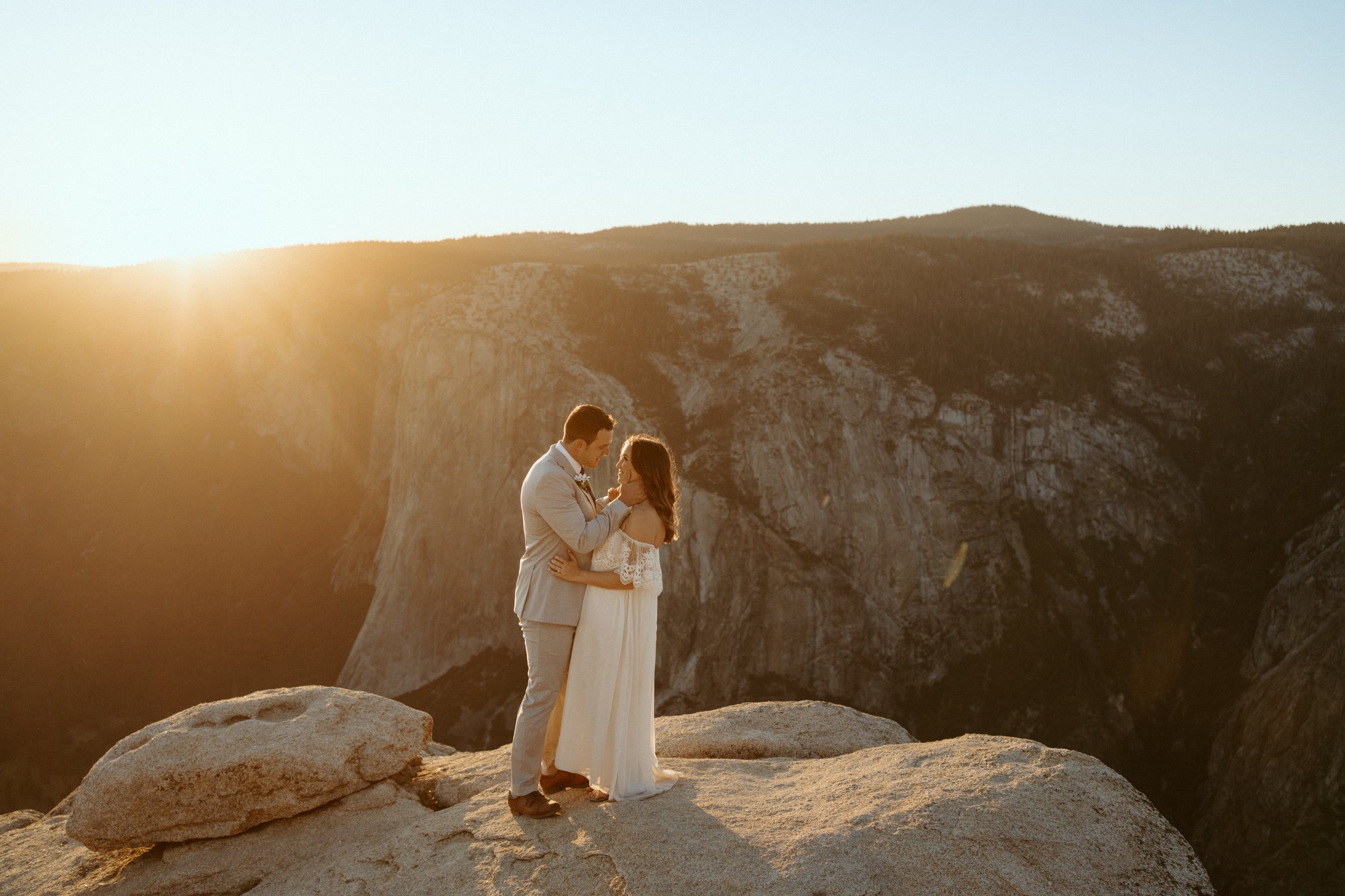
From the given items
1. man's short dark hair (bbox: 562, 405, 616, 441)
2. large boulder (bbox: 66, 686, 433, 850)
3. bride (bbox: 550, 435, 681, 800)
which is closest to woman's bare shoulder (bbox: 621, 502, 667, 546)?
bride (bbox: 550, 435, 681, 800)

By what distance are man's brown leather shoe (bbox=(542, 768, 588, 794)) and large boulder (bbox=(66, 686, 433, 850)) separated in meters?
2.08

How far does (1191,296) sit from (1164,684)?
16995 mm

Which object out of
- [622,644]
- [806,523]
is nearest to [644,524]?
[622,644]

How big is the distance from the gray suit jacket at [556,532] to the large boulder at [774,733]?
278 centimetres

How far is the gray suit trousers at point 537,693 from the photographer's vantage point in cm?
641

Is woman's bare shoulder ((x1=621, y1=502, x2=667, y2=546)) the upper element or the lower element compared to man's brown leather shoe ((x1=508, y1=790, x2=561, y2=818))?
upper

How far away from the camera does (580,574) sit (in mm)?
6309

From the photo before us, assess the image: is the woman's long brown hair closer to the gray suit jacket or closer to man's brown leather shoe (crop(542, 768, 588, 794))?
the gray suit jacket

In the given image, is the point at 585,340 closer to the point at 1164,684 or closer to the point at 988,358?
the point at 988,358

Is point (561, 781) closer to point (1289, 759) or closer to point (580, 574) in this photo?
point (580, 574)

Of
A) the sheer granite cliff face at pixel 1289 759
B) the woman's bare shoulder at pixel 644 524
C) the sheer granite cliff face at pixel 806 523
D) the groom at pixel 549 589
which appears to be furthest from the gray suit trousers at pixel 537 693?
the sheer granite cliff face at pixel 806 523

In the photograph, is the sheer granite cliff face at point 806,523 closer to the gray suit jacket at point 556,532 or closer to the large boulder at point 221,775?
the large boulder at point 221,775

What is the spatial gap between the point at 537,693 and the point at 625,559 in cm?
118

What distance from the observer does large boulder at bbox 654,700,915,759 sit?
349 inches
